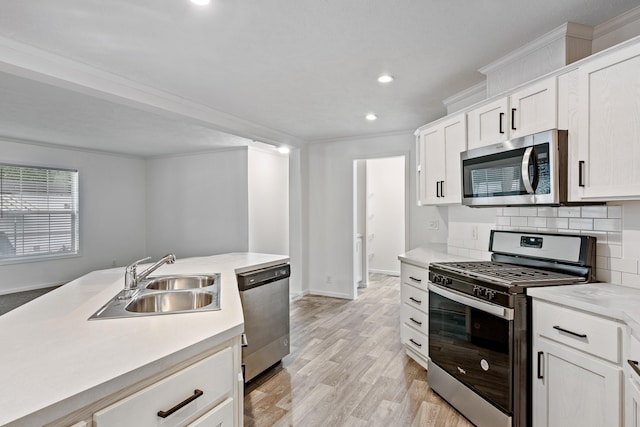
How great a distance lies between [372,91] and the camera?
3244mm

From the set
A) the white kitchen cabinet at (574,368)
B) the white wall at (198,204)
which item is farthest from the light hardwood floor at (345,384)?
the white wall at (198,204)

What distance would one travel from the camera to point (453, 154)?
2.86 meters

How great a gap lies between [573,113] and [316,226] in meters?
3.92

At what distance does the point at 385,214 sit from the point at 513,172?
4963 millimetres

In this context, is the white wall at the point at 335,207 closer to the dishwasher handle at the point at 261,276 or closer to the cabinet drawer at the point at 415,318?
the cabinet drawer at the point at 415,318

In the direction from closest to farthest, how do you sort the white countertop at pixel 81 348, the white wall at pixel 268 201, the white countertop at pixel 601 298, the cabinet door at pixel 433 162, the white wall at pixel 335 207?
1. the white countertop at pixel 81 348
2. the white countertop at pixel 601 298
3. the cabinet door at pixel 433 162
4. the white wall at pixel 335 207
5. the white wall at pixel 268 201

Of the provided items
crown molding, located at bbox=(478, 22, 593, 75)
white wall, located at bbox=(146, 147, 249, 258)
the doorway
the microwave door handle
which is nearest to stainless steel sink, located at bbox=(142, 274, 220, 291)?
A: the microwave door handle

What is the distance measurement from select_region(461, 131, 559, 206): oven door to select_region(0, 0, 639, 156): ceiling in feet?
2.40

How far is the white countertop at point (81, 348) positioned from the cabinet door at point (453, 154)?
2.08 metres

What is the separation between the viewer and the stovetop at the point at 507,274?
187cm

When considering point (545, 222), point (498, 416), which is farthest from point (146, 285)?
point (545, 222)

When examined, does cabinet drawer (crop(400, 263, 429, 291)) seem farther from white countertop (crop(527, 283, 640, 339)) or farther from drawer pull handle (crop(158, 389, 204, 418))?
drawer pull handle (crop(158, 389, 204, 418))

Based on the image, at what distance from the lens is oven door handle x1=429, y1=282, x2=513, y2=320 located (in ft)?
5.98

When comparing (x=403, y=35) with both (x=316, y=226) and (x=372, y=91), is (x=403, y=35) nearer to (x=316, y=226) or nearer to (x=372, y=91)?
(x=372, y=91)
